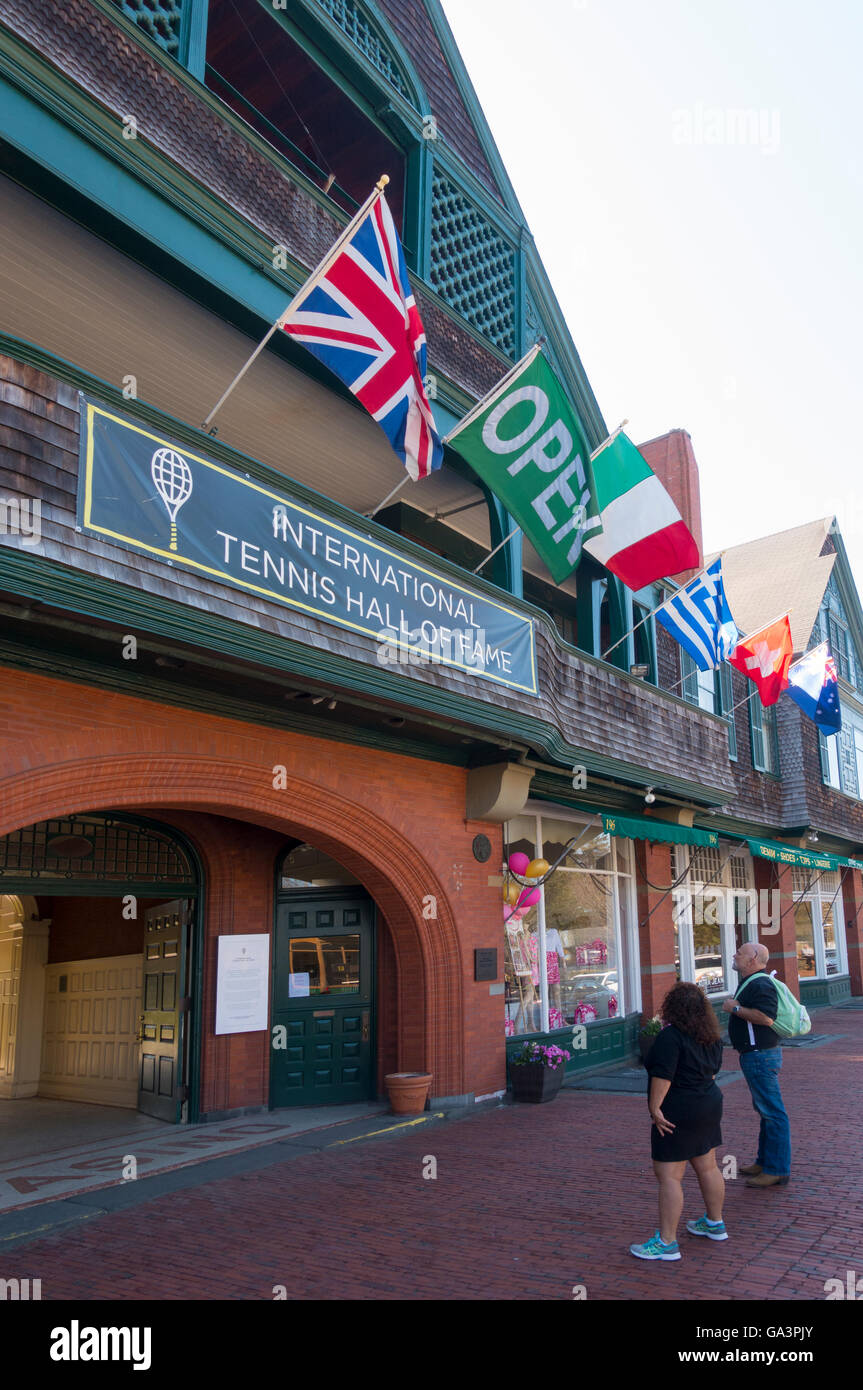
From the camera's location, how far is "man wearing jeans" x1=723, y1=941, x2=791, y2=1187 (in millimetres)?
7359

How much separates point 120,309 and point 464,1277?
7641 mm

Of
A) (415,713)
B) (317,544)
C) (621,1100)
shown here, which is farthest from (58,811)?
(621,1100)

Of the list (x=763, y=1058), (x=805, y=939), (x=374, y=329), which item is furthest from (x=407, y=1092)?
(x=805, y=939)

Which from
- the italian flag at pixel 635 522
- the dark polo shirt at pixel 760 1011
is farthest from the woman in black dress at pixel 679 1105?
the italian flag at pixel 635 522

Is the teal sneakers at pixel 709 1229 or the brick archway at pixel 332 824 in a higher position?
the brick archway at pixel 332 824

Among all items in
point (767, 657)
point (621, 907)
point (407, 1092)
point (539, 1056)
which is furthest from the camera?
point (767, 657)

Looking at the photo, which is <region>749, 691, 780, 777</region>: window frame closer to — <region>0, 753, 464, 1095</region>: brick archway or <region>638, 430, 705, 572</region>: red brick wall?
<region>638, 430, 705, 572</region>: red brick wall

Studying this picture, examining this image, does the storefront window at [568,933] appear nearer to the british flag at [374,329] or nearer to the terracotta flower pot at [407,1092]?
the terracotta flower pot at [407,1092]

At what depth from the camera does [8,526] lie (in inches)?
225

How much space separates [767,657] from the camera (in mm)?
16703

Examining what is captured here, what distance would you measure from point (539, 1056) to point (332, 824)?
4125 millimetres

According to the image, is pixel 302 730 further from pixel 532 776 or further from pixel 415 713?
pixel 532 776

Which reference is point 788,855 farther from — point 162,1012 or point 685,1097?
point 685,1097

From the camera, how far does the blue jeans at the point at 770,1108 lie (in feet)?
24.1
